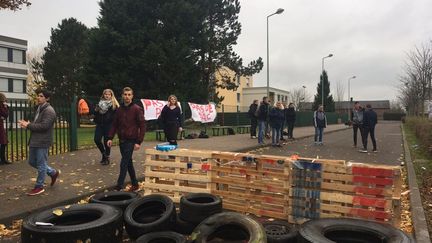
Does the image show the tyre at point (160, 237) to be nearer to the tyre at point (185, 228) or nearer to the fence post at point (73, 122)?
the tyre at point (185, 228)

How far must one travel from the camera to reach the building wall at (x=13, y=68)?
56625 mm

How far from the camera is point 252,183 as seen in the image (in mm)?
6242

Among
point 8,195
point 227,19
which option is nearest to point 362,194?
point 8,195

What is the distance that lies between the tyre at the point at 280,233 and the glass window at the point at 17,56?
61.3 metres

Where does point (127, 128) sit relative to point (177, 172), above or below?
above

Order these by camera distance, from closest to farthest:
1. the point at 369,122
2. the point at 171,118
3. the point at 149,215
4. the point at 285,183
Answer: the point at 149,215
the point at 285,183
the point at 171,118
the point at 369,122

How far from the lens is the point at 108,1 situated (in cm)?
3288

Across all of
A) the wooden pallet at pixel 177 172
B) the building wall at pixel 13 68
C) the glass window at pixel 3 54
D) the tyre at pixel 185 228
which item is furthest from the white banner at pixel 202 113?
the glass window at pixel 3 54

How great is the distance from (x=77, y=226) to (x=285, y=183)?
2.97m

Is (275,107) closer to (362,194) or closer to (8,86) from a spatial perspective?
(362,194)

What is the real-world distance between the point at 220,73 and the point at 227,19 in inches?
195

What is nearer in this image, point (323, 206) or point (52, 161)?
point (323, 206)

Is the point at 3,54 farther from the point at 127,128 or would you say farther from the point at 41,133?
the point at 127,128

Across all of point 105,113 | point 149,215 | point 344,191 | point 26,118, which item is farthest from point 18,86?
point 344,191
